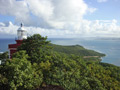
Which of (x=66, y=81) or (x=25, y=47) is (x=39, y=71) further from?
(x=25, y=47)

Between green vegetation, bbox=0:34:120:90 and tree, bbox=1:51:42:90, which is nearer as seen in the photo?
tree, bbox=1:51:42:90

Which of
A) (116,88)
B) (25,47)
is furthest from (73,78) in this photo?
(25,47)

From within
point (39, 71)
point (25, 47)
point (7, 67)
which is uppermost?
point (25, 47)

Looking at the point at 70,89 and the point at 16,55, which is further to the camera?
the point at 16,55

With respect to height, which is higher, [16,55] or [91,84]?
[16,55]

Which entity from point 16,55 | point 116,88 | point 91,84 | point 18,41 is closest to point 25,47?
point 16,55

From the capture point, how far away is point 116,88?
1046 cm

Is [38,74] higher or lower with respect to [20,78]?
lower

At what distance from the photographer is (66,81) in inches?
327

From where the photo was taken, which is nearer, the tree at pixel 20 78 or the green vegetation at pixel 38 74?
the tree at pixel 20 78

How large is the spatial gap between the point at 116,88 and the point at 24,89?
886cm

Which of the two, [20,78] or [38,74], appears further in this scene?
[38,74]

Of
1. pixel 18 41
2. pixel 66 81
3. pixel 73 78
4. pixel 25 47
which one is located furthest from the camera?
pixel 18 41

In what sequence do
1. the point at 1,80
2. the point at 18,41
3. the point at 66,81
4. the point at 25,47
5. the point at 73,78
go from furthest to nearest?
1. the point at 18,41
2. the point at 25,47
3. the point at 73,78
4. the point at 66,81
5. the point at 1,80
